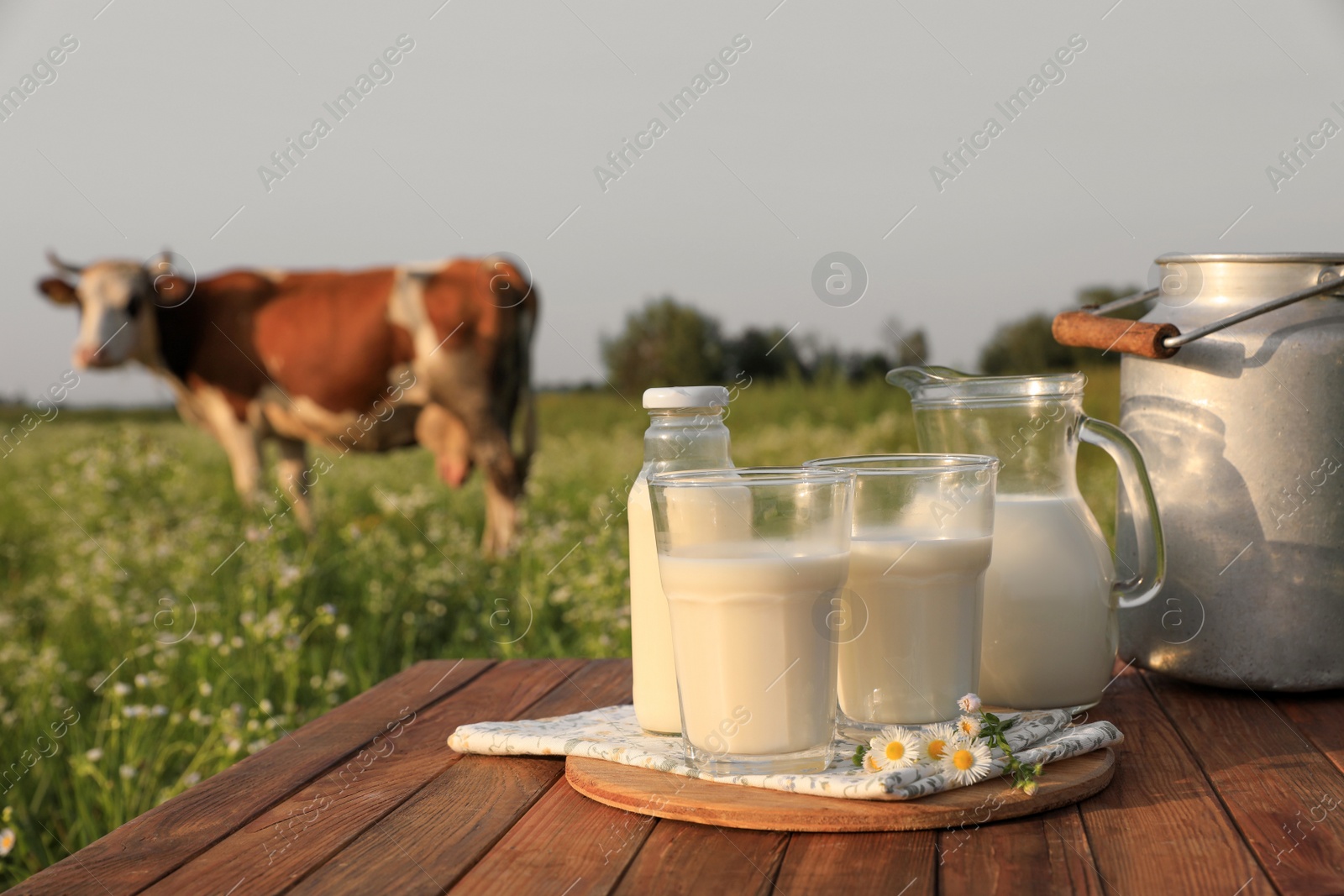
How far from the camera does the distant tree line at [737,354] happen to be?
550 cm

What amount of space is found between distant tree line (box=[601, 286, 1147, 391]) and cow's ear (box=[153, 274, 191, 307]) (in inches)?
80.5

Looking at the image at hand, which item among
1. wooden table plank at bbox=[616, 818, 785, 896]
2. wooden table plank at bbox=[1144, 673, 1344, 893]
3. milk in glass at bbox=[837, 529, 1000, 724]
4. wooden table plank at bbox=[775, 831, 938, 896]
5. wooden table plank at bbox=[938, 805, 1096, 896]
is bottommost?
wooden table plank at bbox=[1144, 673, 1344, 893]

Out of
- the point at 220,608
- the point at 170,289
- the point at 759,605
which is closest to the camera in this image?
the point at 759,605

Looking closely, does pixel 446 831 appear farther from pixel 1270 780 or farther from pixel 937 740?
pixel 1270 780

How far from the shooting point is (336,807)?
910 millimetres

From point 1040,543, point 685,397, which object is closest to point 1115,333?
point 1040,543

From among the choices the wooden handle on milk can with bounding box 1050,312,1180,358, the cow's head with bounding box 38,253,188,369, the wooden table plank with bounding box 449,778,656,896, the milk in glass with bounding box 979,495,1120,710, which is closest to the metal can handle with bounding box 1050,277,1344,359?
the wooden handle on milk can with bounding box 1050,312,1180,358

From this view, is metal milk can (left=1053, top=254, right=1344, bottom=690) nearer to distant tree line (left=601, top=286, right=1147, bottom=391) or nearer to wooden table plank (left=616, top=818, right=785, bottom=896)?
wooden table plank (left=616, top=818, right=785, bottom=896)

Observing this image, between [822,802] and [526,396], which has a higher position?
[526,396]

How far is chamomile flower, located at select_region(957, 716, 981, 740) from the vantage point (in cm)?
89

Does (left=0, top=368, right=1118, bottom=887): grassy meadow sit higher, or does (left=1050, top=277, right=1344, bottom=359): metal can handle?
(left=1050, top=277, right=1344, bottom=359): metal can handle

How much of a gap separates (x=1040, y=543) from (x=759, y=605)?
0.37 m

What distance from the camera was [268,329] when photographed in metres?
4.62

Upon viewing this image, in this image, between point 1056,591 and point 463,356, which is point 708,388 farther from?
point 463,356
